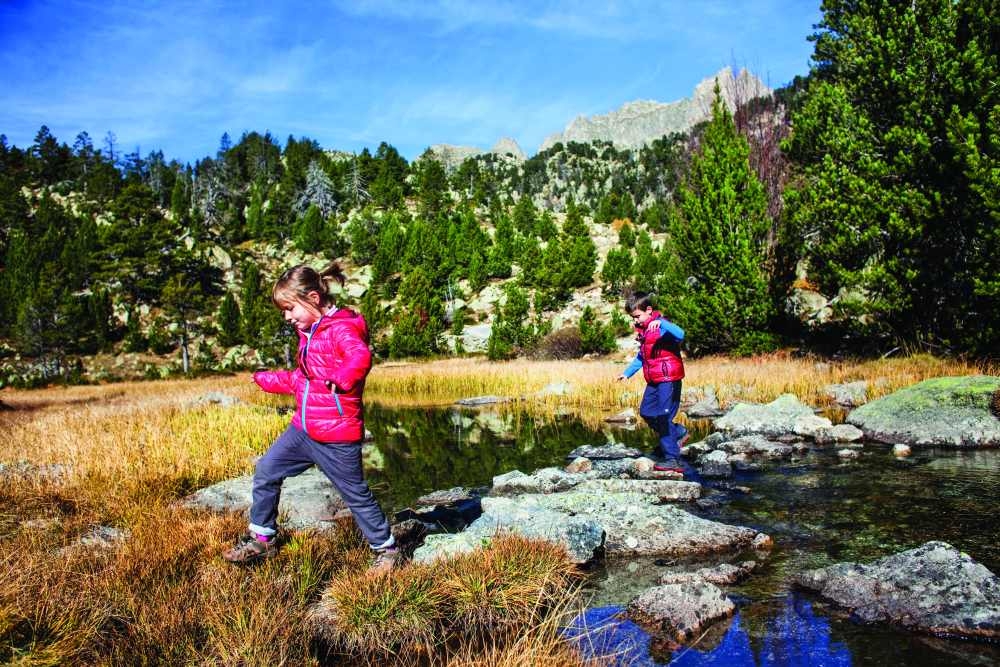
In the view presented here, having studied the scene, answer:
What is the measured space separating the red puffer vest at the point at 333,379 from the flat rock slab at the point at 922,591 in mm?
3351

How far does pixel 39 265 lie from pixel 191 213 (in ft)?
69.8

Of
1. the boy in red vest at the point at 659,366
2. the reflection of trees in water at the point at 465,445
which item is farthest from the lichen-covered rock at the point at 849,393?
the boy in red vest at the point at 659,366

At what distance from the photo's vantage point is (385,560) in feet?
13.6

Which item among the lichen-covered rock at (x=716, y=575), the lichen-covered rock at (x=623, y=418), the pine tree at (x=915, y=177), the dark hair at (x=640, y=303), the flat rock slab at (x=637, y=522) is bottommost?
the lichen-covered rock at (x=623, y=418)

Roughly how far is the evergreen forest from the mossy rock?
465 cm

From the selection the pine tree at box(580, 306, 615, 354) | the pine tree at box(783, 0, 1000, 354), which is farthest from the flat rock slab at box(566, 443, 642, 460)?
the pine tree at box(580, 306, 615, 354)

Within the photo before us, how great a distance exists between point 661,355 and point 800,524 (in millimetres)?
2552

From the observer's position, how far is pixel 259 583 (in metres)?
3.83

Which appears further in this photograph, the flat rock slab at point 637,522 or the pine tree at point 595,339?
the pine tree at point 595,339

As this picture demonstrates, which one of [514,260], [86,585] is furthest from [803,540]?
[514,260]

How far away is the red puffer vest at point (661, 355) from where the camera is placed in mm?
7344

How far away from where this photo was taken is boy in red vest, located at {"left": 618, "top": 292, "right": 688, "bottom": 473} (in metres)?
7.27

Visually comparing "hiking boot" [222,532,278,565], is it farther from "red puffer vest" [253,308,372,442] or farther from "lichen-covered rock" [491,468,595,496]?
"lichen-covered rock" [491,468,595,496]

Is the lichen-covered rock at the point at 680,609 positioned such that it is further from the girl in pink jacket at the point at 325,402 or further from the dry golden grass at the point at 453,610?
the girl in pink jacket at the point at 325,402
